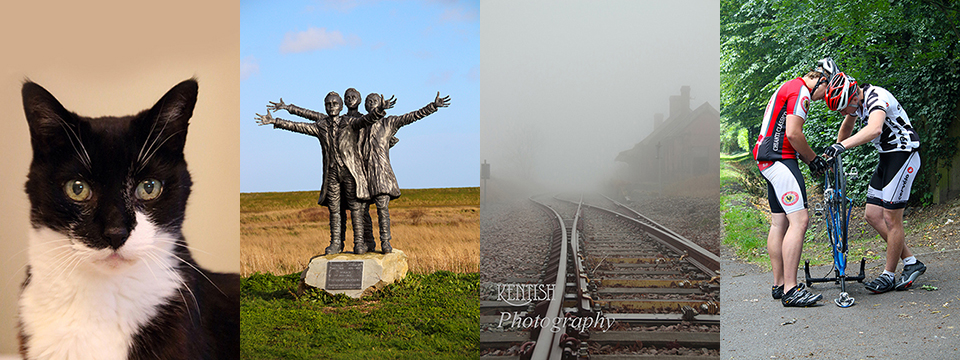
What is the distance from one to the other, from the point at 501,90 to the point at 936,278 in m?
3.03

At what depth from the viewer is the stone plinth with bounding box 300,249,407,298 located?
13.8ft

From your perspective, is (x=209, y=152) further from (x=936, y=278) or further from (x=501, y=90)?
(x=936, y=278)

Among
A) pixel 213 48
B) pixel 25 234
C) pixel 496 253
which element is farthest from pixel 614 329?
pixel 25 234

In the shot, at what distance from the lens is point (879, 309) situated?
9.74ft

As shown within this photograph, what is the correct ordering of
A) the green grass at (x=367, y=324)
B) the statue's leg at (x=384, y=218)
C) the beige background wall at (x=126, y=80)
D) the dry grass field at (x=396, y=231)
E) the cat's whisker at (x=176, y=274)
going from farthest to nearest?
the dry grass field at (x=396, y=231), the statue's leg at (x=384, y=218), the beige background wall at (x=126, y=80), the green grass at (x=367, y=324), the cat's whisker at (x=176, y=274)

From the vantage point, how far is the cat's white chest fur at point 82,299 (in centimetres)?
322

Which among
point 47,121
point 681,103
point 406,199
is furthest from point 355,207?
point 681,103

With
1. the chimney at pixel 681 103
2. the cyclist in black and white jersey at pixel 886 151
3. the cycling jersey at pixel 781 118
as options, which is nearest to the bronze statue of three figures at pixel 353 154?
the chimney at pixel 681 103

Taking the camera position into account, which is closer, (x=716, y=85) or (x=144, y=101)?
(x=716, y=85)

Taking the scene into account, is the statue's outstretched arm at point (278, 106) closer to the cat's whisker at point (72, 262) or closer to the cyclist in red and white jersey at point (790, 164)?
the cat's whisker at point (72, 262)

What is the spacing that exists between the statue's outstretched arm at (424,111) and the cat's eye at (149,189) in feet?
5.74

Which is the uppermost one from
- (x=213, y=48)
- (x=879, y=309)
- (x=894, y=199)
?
(x=213, y=48)

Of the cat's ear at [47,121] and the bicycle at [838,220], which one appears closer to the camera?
the bicycle at [838,220]

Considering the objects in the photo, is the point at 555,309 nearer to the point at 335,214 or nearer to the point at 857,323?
the point at 857,323
